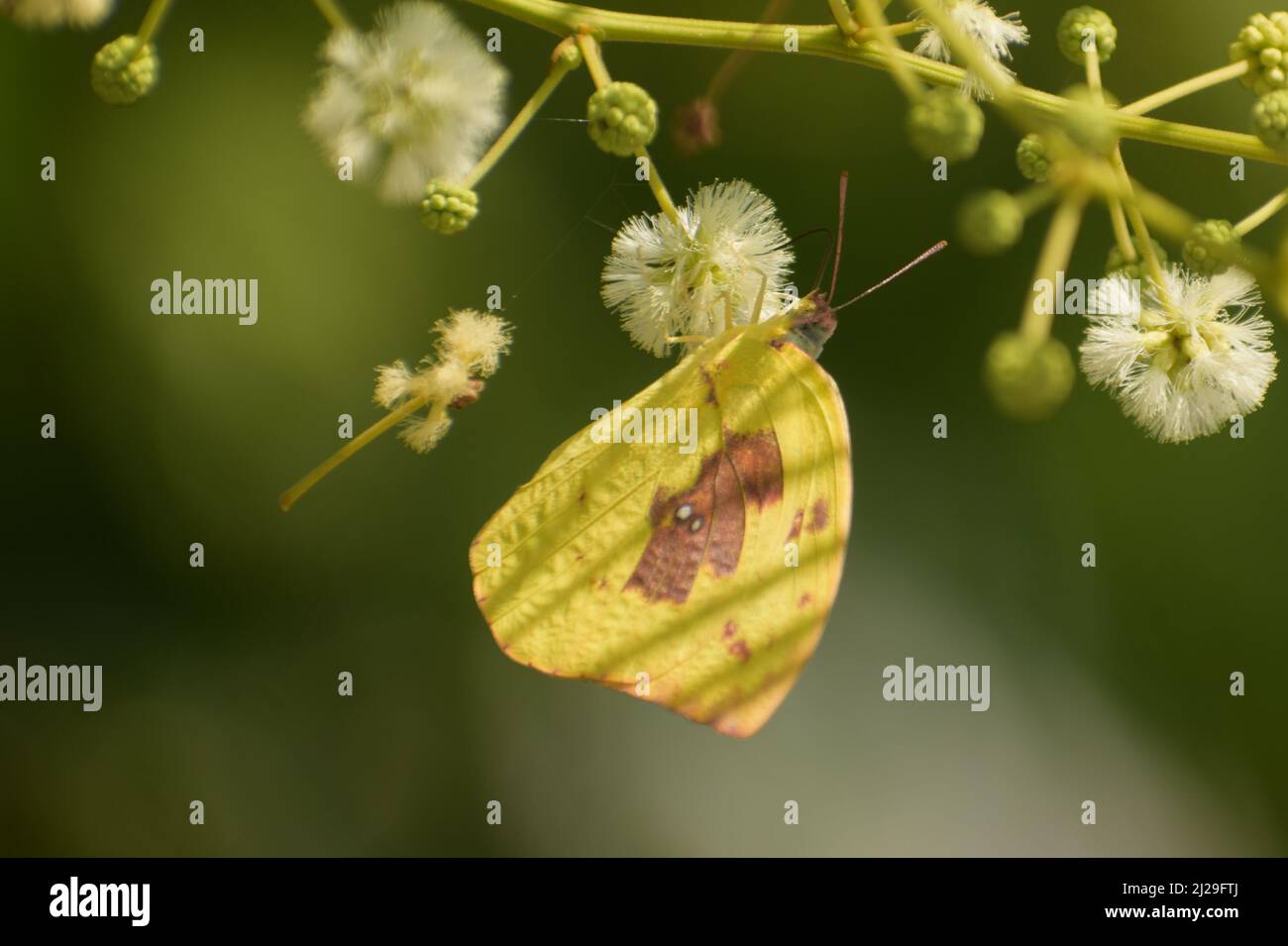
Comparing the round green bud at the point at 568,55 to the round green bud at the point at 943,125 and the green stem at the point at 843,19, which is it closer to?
the green stem at the point at 843,19

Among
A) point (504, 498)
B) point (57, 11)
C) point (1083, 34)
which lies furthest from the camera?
point (504, 498)

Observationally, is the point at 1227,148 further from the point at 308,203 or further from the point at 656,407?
the point at 308,203

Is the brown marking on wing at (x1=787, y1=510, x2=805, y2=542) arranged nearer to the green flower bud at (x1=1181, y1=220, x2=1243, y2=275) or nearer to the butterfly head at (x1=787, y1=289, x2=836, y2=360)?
the butterfly head at (x1=787, y1=289, x2=836, y2=360)

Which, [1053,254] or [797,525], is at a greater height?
[1053,254]

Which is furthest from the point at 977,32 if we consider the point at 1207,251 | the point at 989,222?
the point at 989,222

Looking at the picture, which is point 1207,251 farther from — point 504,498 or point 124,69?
point 504,498

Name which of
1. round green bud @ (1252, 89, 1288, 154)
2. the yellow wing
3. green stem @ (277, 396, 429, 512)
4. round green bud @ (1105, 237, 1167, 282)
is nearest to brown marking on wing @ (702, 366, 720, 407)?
the yellow wing

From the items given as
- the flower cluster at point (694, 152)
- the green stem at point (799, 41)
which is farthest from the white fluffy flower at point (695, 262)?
the green stem at point (799, 41)
